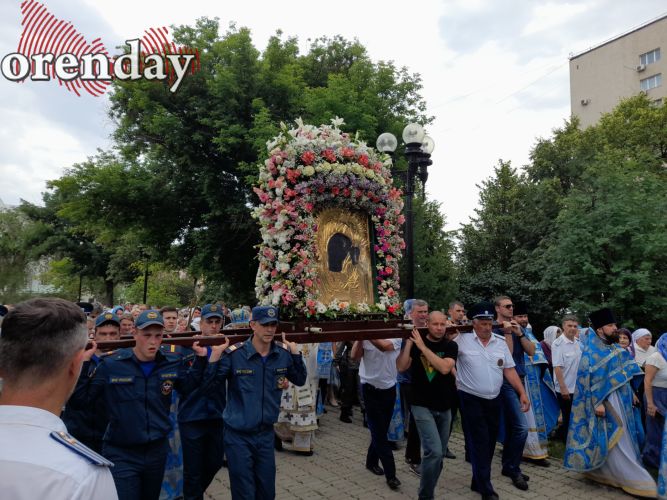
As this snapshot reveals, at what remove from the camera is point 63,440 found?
4.68 feet

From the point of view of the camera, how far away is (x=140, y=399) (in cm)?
425

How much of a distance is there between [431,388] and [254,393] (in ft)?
7.11

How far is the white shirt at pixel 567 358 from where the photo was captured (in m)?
8.10

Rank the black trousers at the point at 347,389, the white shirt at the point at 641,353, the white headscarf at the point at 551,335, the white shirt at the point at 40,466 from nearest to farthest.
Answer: the white shirt at the point at 40,466 < the white shirt at the point at 641,353 < the white headscarf at the point at 551,335 < the black trousers at the point at 347,389

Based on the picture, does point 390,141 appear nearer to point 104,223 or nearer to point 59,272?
point 104,223

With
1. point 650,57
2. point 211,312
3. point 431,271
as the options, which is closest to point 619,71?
point 650,57

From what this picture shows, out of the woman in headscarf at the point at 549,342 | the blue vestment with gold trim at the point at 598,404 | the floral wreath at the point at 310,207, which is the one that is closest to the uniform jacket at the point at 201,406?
the floral wreath at the point at 310,207

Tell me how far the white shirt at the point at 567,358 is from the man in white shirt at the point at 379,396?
3.14 meters

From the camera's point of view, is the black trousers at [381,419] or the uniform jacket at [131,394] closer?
the uniform jacket at [131,394]

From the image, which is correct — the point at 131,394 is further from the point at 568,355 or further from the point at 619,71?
the point at 619,71

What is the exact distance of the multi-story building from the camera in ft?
123

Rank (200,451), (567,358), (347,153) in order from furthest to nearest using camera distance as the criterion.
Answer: (567,358), (347,153), (200,451)

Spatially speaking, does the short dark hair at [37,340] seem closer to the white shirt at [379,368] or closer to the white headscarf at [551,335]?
the white shirt at [379,368]

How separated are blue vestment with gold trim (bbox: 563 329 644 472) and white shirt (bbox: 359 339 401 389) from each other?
2.56m
